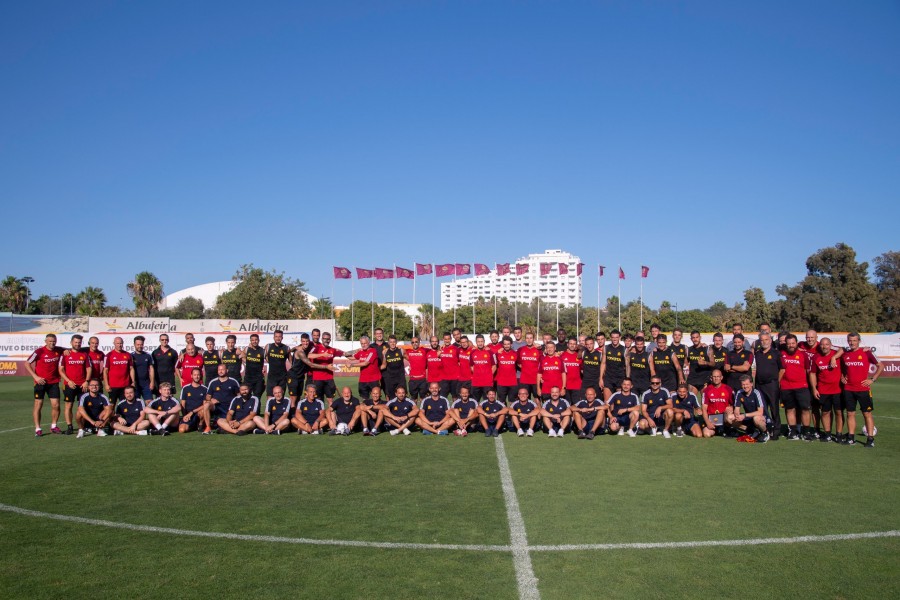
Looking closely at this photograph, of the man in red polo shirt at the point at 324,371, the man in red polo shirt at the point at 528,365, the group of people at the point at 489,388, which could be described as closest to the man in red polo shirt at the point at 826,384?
the group of people at the point at 489,388

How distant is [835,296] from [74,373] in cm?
6191

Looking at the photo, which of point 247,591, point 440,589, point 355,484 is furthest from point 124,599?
point 355,484

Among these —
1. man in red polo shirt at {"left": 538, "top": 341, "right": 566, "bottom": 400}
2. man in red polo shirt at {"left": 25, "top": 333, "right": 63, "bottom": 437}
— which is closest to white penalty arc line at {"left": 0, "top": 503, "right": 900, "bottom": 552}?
man in red polo shirt at {"left": 538, "top": 341, "right": 566, "bottom": 400}

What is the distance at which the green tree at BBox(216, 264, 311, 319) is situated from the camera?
206ft

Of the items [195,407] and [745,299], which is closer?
[195,407]

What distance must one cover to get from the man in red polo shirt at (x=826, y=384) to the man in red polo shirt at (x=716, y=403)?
4.68 ft

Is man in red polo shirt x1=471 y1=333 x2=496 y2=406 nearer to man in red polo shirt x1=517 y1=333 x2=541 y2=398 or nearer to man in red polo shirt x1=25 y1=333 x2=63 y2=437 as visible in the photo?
man in red polo shirt x1=517 y1=333 x2=541 y2=398

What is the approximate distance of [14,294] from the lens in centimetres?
7756

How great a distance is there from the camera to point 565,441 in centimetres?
1194

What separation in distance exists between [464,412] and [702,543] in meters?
7.23

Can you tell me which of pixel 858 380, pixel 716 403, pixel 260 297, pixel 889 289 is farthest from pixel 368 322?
pixel 858 380

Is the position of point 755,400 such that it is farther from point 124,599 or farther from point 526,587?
point 124,599

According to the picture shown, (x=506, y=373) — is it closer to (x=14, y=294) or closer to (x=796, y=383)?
(x=796, y=383)

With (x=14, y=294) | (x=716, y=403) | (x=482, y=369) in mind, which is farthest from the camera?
(x=14, y=294)
